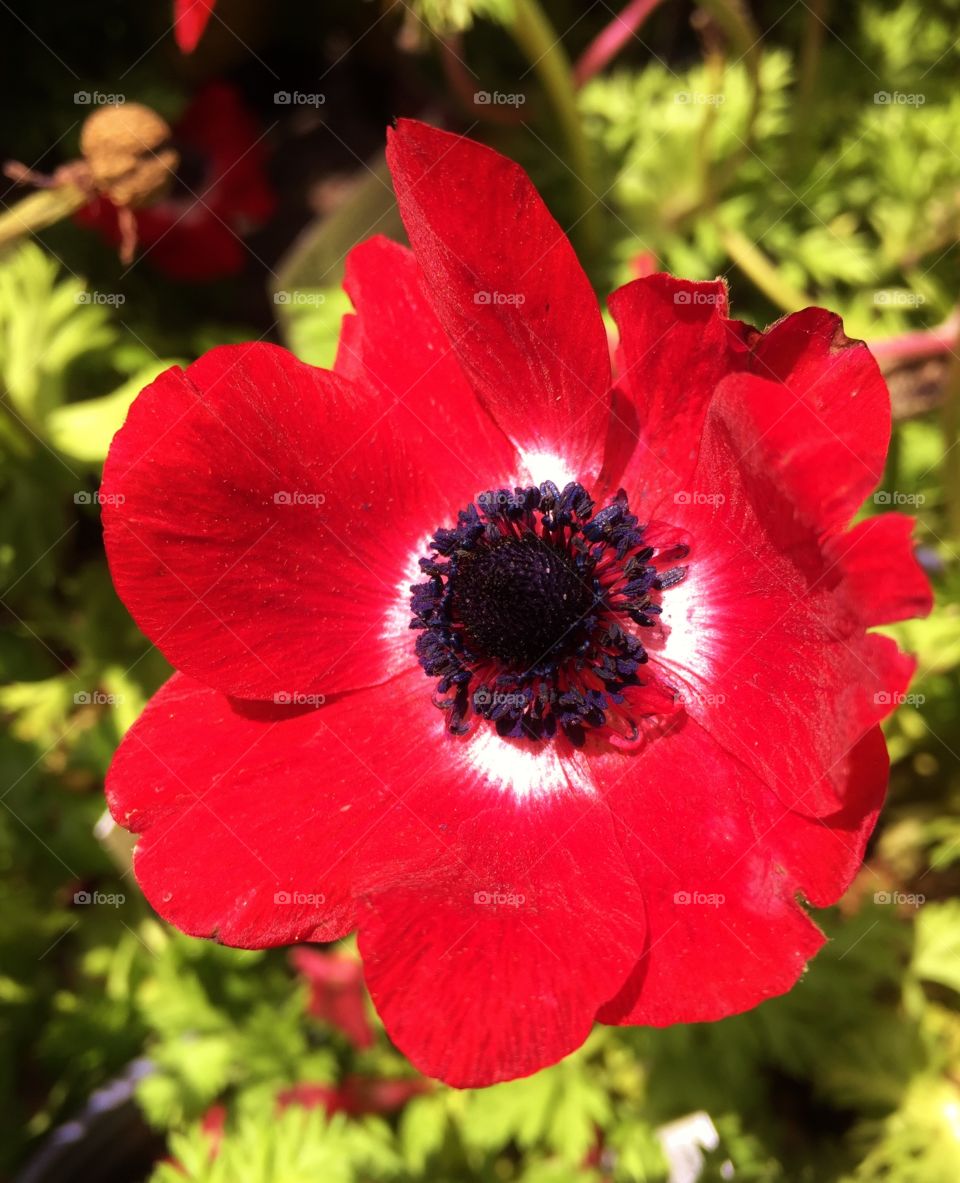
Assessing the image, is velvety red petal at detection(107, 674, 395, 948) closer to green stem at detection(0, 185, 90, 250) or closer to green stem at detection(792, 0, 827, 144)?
green stem at detection(0, 185, 90, 250)

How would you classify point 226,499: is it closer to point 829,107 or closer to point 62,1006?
point 62,1006

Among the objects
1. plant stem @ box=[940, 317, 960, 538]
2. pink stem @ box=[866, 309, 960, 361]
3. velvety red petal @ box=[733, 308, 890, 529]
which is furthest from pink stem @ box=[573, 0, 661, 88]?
velvety red petal @ box=[733, 308, 890, 529]

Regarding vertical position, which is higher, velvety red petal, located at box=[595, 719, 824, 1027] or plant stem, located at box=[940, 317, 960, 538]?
velvety red petal, located at box=[595, 719, 824, 1027]

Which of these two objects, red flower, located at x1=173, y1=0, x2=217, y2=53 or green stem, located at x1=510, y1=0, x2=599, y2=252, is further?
green stem, located at x1=510, y1=0, x2=599, y2=252

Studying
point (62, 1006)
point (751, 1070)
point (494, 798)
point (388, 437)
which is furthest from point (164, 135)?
point (751, 1070)

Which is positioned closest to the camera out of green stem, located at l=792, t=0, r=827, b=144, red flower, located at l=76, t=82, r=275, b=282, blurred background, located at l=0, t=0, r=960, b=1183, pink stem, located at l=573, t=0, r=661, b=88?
blurred background, located at l=0, t=0, r=960, b=1183

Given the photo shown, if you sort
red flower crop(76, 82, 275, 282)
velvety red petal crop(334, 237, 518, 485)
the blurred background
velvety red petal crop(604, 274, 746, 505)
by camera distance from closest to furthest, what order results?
velvety red petal crop(604, 274, 746, 505) → velvety red petal crop(334, 237, 518, 485) → the blurred background → red flower crop(76, 82, 275, 282)

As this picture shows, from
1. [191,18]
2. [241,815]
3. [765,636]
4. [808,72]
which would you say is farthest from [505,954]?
[808,72]
